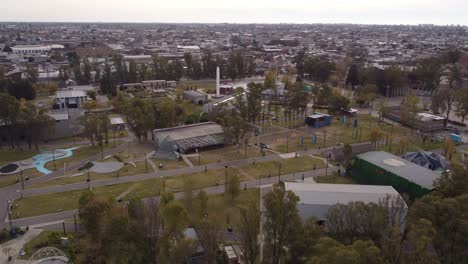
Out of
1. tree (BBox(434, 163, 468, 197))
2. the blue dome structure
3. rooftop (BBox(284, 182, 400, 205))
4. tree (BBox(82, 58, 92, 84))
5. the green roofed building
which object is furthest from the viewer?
tree (BBox(82, 58, 92, 84))

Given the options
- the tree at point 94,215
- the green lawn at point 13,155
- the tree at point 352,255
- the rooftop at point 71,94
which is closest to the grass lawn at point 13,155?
the green lawn at point 13,155

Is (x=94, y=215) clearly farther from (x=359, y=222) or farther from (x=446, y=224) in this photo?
(x=446, y=224)

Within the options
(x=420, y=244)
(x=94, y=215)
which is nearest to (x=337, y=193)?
(x=420, y=244)

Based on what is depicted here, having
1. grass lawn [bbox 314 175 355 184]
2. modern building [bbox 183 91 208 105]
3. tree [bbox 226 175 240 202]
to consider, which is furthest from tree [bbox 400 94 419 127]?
modern building [bbox 183 91 208 105]

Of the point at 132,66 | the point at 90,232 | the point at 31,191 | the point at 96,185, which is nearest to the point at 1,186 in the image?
the point at 31,191

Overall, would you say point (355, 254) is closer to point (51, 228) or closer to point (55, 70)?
point (51, 228)

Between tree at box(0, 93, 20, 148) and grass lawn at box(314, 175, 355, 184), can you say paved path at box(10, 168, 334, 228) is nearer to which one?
grass lawn at box(314, 175, 355, 184)

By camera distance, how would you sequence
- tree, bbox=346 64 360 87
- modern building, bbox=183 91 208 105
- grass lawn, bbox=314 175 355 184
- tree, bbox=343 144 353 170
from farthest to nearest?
tree, bbox=346 64 360 87 → modern building, bbox=183 91 208 105 → tree, bbox=343 144 353 170 → grass lawn, bbox=314 175 355 184

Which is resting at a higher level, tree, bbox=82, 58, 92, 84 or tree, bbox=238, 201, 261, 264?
tree, bbox=82, 58, 92, 84
